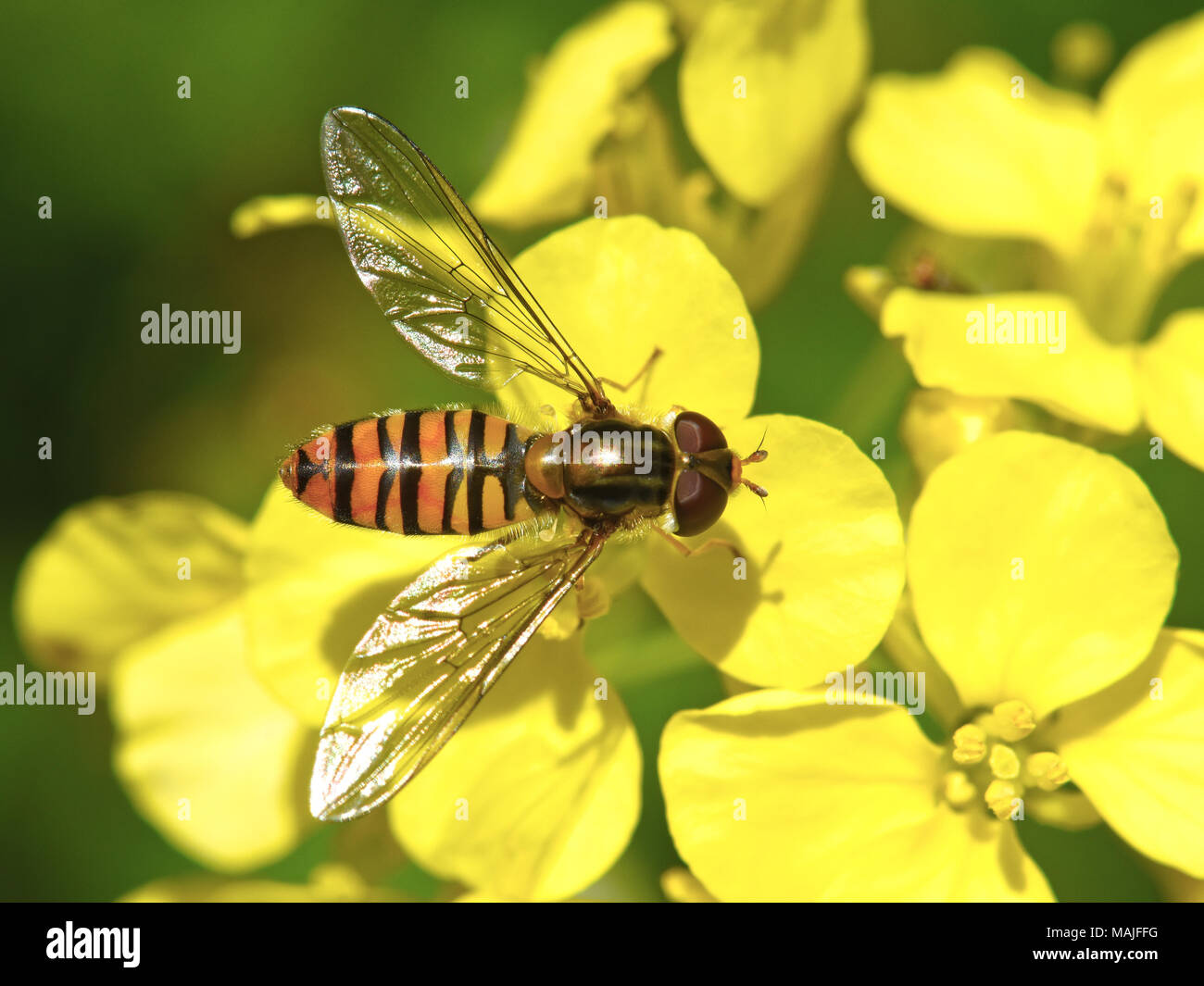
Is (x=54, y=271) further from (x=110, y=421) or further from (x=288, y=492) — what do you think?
(x=288, y=492)

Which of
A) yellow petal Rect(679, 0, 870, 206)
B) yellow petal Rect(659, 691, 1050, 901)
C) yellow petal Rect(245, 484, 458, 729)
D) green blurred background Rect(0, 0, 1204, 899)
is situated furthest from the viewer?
green blurred background Rect(0, 0, 1204, 899)

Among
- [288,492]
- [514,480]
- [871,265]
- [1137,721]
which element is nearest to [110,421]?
[288,492]

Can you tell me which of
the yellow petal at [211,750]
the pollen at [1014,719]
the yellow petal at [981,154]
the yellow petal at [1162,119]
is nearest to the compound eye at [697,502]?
the pollen at [1014,719]

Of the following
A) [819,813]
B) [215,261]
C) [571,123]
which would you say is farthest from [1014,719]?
[215,261]

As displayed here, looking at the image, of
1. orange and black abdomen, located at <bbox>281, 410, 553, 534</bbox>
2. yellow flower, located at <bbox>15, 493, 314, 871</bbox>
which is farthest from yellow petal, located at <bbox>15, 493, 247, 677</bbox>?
orange and black abdomen, located at <bbox>281, 410, 553, 534</bbox>

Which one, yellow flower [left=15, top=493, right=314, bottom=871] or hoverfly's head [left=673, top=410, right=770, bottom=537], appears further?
yellow flower [left=15, top=493, right=314, bottom=871]

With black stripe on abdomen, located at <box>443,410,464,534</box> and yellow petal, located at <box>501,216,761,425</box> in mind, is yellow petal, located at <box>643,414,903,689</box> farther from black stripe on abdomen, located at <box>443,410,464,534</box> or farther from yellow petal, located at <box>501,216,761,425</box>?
black stripe on abdomen, located at <box>443,410,464,534</box>
